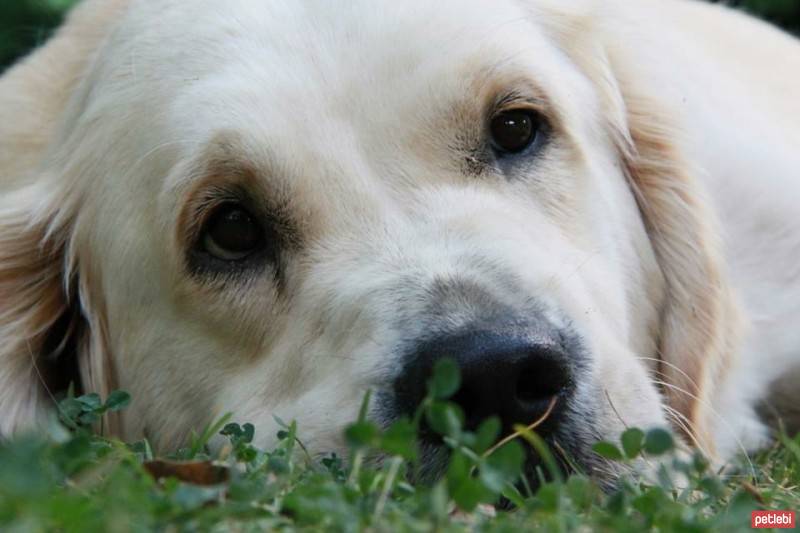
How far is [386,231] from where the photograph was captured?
11.1ft

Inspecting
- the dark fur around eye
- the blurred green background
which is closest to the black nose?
the dark fur around eye

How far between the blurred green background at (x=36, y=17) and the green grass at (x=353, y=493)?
3.65 metres

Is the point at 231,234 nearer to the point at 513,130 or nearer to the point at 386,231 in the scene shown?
the point at 386,231

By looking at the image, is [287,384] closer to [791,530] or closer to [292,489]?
[292,489]

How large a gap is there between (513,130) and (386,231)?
56 cm

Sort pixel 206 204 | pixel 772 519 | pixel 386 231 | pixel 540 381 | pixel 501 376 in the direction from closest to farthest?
1. pixel 772 519
2. pixel 501 376
3. pixel 540 381
4. pixel 386 231
5. pixel 206 204

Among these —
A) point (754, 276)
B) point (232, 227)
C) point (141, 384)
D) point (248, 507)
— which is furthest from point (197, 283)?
point (754, 276)

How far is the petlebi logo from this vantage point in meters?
2.50

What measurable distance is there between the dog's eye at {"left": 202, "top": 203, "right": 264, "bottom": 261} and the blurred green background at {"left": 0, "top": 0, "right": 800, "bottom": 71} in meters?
2.49

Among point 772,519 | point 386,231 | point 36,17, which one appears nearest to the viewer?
point 772,519

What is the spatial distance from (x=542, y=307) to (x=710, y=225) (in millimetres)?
1425

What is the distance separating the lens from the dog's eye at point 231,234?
141 inches

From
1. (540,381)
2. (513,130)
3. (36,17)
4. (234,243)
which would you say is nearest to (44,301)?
(234,243)

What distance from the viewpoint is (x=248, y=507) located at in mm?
2240
